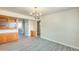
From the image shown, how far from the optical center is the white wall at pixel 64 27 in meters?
4.91

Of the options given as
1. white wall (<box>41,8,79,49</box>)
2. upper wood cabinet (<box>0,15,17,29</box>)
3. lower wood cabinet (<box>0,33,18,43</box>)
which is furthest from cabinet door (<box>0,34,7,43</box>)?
white wall (<box>41,8,79,49</box>)

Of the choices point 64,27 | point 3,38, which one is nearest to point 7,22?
point 3,38

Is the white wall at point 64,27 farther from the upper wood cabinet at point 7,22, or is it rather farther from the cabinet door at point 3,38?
the cabinet door at point 3,38

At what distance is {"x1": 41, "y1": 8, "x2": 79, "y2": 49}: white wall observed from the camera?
4.91m

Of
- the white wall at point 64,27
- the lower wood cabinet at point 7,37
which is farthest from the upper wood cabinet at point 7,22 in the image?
the white wall at point 64,27

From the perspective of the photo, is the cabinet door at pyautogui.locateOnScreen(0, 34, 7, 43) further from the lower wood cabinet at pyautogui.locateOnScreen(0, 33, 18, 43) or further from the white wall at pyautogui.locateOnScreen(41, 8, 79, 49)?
the white wall at pyautogui.locateOnScreen(41, 8, 79, 49)

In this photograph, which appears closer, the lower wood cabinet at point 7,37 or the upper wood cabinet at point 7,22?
the lower wood cabinet at point 7,37

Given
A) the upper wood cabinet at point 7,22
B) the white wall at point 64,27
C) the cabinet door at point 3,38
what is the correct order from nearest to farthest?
the white wall at point 64,27 → the cabinet door at point 3,38 → the upper wood cabinet at point 7,22

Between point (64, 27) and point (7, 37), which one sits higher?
point (64, 27)

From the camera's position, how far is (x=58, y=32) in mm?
6422

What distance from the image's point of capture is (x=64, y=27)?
5.73 metres

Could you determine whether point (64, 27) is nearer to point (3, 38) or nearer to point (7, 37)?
point (7, 37)
